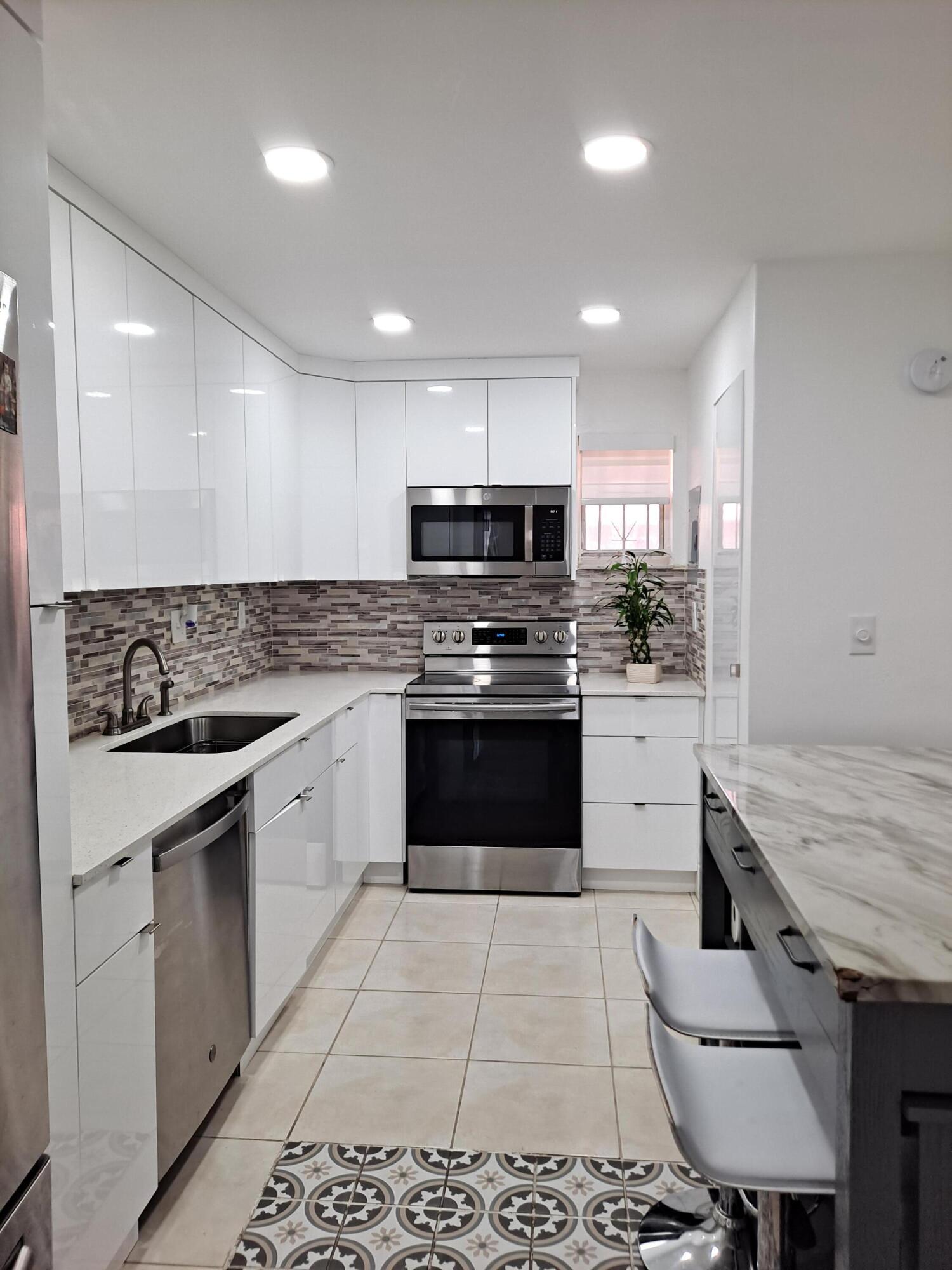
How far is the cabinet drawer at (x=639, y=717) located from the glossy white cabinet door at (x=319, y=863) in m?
1.17

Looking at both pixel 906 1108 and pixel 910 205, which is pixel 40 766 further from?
pixel 910 205

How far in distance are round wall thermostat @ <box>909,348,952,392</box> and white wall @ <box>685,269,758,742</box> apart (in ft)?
1.58

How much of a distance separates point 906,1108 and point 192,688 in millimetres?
3001

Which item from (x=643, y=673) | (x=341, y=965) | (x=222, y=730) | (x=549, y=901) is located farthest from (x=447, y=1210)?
(x=643, y=673)

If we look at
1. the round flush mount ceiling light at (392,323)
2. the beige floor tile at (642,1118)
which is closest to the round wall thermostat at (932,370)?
the round flush mount ceiling light at (392,323)

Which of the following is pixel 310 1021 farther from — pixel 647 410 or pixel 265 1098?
pixel 647 410

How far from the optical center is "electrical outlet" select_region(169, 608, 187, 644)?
343 cm

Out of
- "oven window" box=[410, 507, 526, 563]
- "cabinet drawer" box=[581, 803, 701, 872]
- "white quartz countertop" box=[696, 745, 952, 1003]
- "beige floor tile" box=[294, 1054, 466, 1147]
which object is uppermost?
"oven window" box=[410, 507, 526, 563]

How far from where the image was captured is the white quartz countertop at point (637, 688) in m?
3.93

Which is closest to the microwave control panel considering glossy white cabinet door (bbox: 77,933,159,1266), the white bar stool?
the white bar stool

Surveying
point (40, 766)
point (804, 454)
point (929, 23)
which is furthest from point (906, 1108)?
point (804, 454)

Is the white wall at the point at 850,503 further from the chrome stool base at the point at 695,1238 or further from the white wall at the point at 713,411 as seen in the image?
the chrome stool base at the point at 695,1238

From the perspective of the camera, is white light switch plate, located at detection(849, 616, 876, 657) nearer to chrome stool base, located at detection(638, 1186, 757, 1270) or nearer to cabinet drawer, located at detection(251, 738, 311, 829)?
chrome stool base, located at detection(638, 1186, 757, 1270)

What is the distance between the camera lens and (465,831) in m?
4.05
